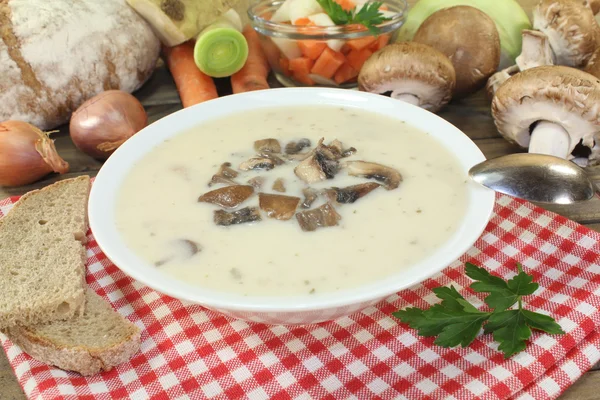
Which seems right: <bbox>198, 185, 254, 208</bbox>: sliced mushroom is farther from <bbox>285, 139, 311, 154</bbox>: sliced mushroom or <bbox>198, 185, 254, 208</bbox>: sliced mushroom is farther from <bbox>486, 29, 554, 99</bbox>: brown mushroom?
<bbox>486, 29, 554, 99</bbox>: brown mushroom

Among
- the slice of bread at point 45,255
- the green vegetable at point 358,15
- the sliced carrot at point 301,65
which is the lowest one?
the slice of bread at point 45,255

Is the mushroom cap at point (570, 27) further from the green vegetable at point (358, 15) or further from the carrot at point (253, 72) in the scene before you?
the carrot at point (253, 72)

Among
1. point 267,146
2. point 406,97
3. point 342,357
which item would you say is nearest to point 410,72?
point 406,97

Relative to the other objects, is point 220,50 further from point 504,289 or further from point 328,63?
point 504,289

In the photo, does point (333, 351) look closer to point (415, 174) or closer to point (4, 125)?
point (415, 174)

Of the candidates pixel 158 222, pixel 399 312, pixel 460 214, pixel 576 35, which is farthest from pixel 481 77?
pixel 158 222

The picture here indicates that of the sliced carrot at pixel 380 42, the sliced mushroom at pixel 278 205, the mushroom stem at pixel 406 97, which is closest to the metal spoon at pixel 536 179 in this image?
the sliced mushroom at pixel 278 205

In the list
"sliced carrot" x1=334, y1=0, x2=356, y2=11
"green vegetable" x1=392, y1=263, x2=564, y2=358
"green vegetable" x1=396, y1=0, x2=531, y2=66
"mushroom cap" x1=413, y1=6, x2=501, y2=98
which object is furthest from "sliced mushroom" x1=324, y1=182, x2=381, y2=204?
"green vegetable" x1=396, y1=0, x2=531, y2=66
